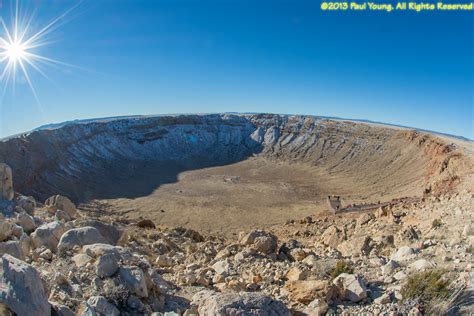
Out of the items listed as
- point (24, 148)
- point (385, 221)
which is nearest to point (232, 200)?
point (24, 148)

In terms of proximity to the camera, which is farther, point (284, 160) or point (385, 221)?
point (284, 160)

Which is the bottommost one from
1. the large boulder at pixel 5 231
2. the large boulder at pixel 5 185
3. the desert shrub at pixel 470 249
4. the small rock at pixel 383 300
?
the small rock at pixel 383 300

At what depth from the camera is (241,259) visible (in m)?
9.28

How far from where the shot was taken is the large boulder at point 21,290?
150 inches

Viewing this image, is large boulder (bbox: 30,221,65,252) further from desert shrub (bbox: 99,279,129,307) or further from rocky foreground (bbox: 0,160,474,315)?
desert shrub (bbox: 99,279,129,307)

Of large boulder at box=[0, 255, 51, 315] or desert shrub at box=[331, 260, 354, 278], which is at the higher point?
large boulder at box=[0, 255, 51, 315]

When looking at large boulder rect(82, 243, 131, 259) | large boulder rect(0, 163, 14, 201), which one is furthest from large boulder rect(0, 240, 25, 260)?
large boulder rect(0, 163, 14, 201)

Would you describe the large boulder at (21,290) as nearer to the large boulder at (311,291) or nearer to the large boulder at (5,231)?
the large boulder at (5,231)

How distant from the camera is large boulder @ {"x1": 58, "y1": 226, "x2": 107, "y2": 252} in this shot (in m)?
6.98

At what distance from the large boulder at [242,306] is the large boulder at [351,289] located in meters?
1.47

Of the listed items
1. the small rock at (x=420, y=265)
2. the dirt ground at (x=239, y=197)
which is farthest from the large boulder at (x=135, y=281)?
the dirt ground at (x=239, y=197)

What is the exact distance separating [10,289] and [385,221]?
632 inches

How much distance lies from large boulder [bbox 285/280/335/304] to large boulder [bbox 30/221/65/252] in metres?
4.79

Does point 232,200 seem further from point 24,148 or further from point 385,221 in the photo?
point 385,221
